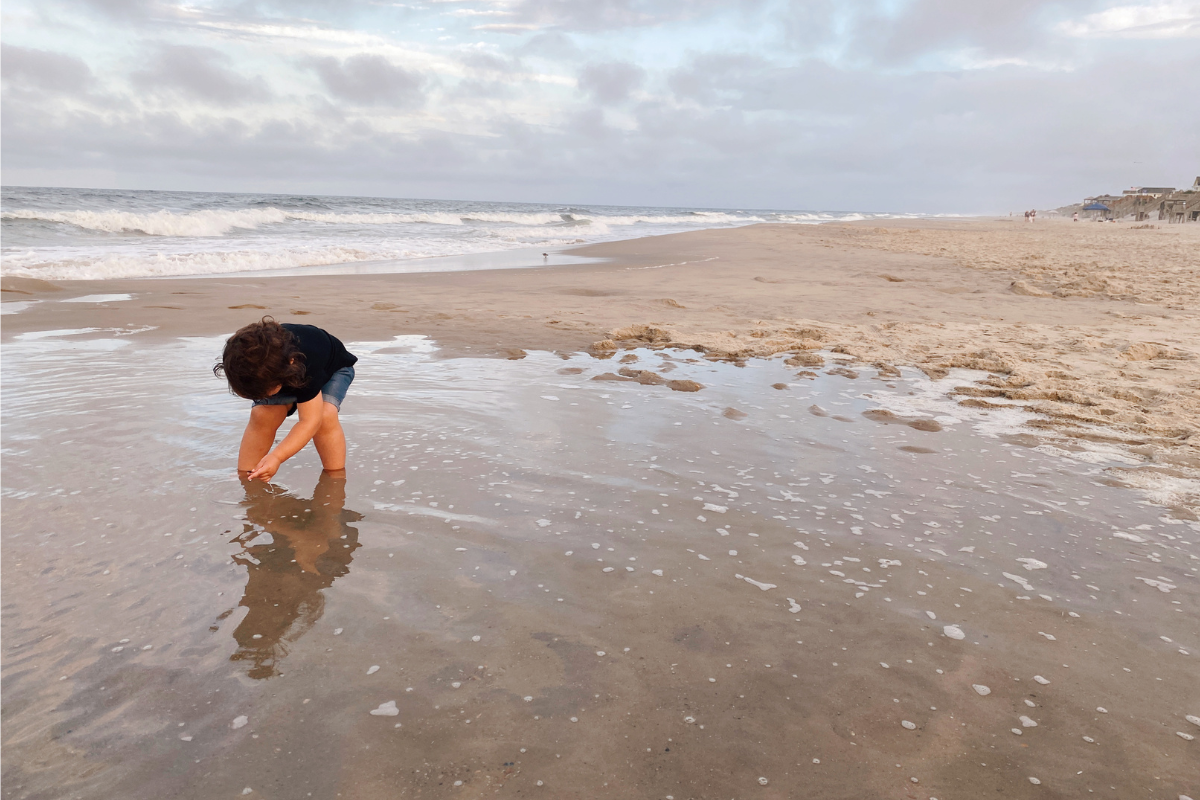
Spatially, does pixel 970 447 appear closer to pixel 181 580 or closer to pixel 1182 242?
pixel 181 580

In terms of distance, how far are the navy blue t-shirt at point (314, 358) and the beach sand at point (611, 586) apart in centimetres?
41

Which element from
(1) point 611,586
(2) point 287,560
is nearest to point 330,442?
(2) point 287,560

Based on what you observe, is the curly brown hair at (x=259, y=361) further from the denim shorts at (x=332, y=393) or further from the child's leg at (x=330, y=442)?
the child's leg at (x=330, y=442)

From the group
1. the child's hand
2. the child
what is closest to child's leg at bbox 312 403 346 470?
the child

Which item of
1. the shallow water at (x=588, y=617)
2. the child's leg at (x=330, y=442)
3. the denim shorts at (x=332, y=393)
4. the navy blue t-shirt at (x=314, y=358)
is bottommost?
the shallow water at (x=588, y=617)

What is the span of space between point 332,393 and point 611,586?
1.96m

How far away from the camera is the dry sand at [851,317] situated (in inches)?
181

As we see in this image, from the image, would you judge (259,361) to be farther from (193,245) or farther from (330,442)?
(193,245)

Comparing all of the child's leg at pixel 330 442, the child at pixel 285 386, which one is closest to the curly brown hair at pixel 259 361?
the child at pixel 285 386

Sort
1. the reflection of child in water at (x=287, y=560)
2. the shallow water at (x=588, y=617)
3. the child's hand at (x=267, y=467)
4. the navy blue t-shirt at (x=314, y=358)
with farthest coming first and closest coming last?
the navy blue t-shirt at (x=314, y=358), the child's hand at (x=267, y=467), the reflection of child in water at (x=287, y=560), the shallow water at (x=588, y=617)

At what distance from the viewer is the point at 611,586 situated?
2.37 meters

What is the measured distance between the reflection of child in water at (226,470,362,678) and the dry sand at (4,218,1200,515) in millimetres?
3188

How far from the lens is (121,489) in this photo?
→ 121 inches

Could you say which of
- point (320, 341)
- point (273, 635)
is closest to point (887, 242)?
point (320, 341)
